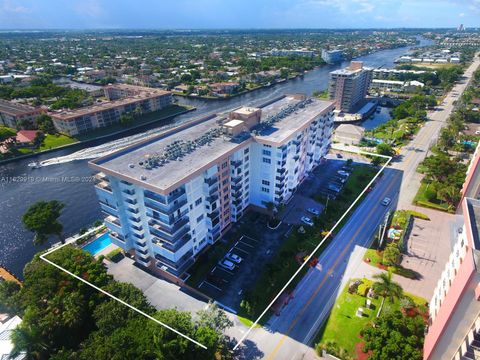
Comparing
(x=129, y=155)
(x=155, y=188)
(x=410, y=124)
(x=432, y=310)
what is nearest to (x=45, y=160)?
(x=129, y=155)

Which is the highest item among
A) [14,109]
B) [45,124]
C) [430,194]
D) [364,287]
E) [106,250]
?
[14,109]

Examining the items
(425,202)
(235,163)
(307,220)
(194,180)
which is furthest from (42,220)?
(425,202)

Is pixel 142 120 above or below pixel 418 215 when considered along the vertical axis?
below

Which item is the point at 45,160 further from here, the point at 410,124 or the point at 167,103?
the point at 410,124

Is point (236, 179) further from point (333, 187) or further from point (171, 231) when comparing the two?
point (333, 187)

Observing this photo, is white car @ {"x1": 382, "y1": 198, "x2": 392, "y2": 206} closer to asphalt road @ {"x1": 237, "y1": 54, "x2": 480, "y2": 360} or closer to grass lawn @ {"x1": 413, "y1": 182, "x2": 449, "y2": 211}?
asphalt road @ {"x1": 237, "y1": 54, "x2": 480, "y2": 360}

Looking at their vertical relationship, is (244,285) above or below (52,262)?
below

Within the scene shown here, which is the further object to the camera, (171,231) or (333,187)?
(333,187)

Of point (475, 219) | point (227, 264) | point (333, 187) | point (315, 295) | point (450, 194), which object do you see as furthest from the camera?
point (333, 187)
